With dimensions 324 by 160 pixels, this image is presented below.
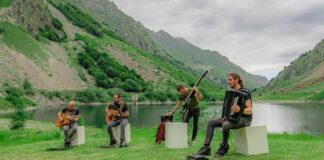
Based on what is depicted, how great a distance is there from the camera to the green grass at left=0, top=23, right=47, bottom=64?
13914 centimetres

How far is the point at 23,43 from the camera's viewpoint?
477 ft

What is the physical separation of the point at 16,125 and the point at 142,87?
5193 inches

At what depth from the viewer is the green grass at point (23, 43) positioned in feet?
456

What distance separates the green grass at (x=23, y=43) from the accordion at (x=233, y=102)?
132404mm

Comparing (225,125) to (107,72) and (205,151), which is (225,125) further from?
(107,72)

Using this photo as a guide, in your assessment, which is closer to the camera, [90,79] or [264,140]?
[264,140]

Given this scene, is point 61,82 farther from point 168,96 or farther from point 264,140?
point 264,140

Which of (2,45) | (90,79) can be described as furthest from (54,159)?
(90,79)

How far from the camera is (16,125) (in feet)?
138

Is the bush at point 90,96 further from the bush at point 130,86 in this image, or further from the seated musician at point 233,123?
the seated musician at point 233,123

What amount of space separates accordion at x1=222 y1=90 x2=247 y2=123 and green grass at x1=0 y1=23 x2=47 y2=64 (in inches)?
5213

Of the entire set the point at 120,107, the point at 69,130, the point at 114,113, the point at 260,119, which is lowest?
the point at 260,119

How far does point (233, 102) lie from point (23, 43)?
5585 inches

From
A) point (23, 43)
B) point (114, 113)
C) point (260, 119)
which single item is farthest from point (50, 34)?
point (114, 113)
